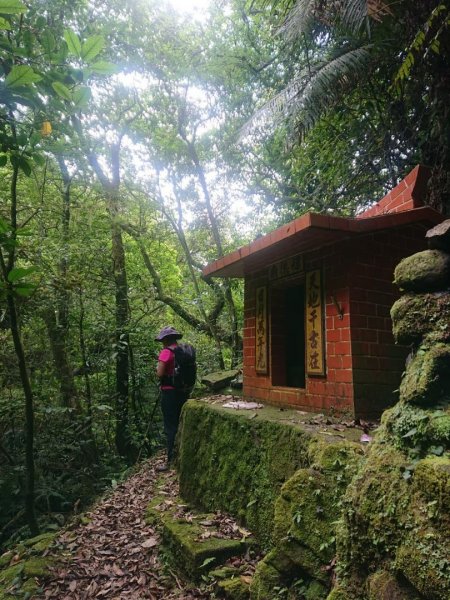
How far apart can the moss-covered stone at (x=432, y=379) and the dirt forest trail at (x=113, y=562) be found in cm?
269

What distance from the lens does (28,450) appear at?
17.1 feet

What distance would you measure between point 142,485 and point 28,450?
2.17m

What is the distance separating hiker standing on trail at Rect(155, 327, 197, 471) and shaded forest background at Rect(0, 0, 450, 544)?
1.67 metres

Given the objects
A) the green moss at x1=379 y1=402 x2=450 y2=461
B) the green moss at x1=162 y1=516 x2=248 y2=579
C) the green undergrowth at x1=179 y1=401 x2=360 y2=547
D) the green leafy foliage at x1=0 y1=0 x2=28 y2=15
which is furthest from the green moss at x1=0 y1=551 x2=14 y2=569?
the green leafy foliage at x1=0 y1=0 x2=28 y2=15

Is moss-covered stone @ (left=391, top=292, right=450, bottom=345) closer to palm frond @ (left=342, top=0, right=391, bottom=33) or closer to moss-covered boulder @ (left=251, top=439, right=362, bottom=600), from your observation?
moss-covered boulder @ (left=251, top=439, right=362, bottom=600)

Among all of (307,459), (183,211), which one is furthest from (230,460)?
(183,211)

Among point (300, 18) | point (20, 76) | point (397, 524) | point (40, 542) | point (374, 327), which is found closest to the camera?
point (20, 76)

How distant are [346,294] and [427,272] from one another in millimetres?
2075

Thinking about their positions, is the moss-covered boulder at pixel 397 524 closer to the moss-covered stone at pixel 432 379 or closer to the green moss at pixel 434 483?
the green moss at pixel 434 483

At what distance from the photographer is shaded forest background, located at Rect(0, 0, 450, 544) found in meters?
6.69

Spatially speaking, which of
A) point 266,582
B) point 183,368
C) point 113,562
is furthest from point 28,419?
point 266,582

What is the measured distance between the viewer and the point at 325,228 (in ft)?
13.4

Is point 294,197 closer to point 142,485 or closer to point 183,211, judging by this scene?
point 183,211

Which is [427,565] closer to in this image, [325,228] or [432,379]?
[432,379]
